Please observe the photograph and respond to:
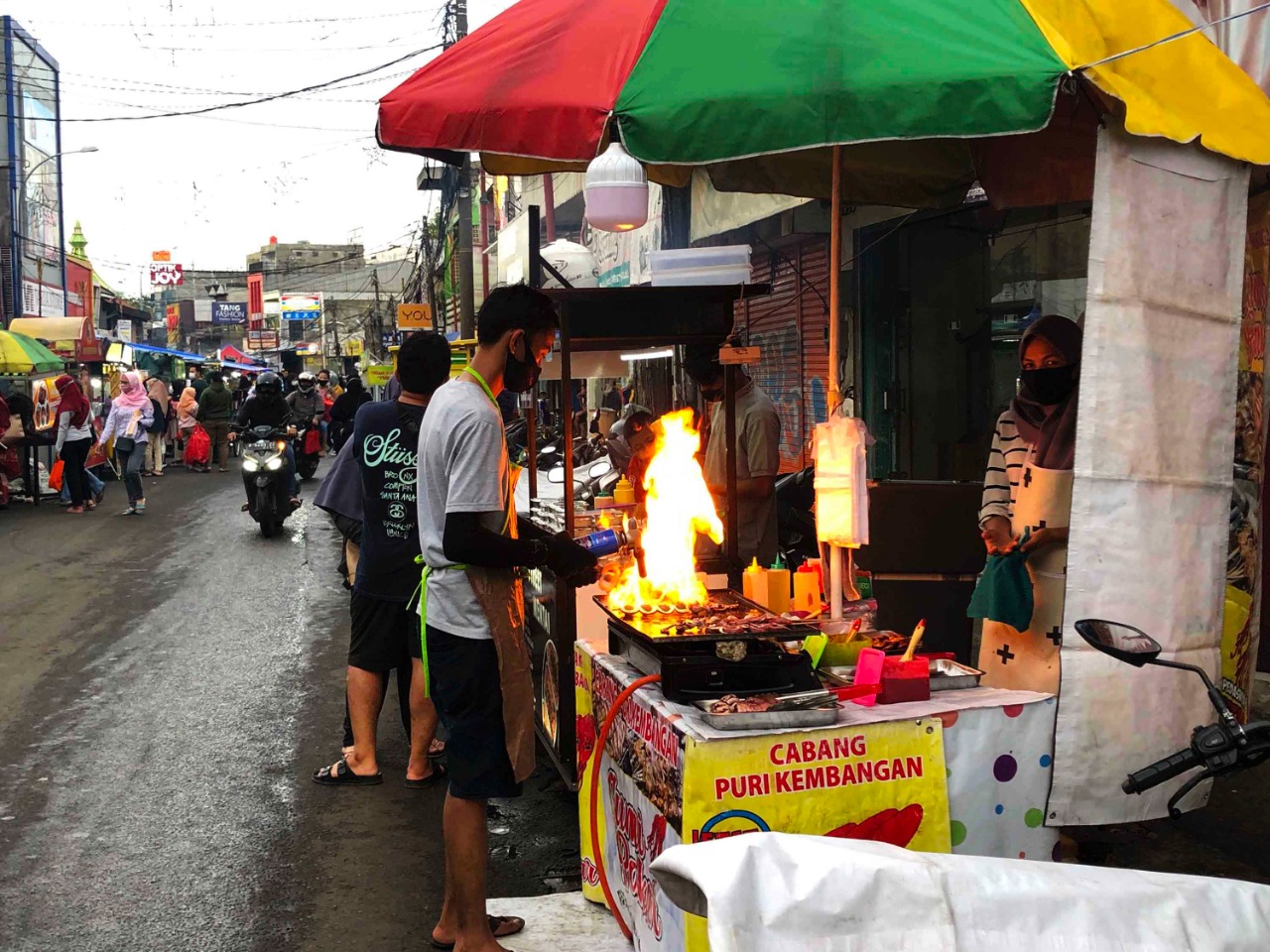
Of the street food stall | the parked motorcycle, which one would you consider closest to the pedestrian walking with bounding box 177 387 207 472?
the parked motorcycle

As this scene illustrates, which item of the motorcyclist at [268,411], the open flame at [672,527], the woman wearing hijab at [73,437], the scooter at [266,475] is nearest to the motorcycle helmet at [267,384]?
the motorcyclist at [268,411]

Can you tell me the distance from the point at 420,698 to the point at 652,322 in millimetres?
2240

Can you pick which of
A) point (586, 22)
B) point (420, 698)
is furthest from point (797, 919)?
point (420, 698)

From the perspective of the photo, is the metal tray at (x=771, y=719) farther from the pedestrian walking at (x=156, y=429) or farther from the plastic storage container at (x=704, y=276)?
the pedestrian walking at (x=156, y=429)

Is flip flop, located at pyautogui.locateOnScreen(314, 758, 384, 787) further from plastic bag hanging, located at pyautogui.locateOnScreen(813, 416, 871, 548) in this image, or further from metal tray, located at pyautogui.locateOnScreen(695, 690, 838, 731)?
metal tray, located at pyautogui.locateOnScreen(695, 690, 838, 731)

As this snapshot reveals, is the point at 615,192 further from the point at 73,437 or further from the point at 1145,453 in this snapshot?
the point at 73,437

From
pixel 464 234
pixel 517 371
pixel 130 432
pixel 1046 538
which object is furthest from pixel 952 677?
pixel 464 234

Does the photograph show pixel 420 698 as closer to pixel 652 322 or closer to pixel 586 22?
pixel 652 322

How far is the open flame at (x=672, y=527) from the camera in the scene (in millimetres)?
4789

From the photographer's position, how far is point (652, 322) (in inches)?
222

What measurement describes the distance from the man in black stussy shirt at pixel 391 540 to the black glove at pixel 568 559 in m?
1.72

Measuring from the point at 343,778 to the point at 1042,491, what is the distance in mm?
3847

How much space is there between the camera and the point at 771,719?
3.56m

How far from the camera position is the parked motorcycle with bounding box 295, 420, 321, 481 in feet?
73.0
